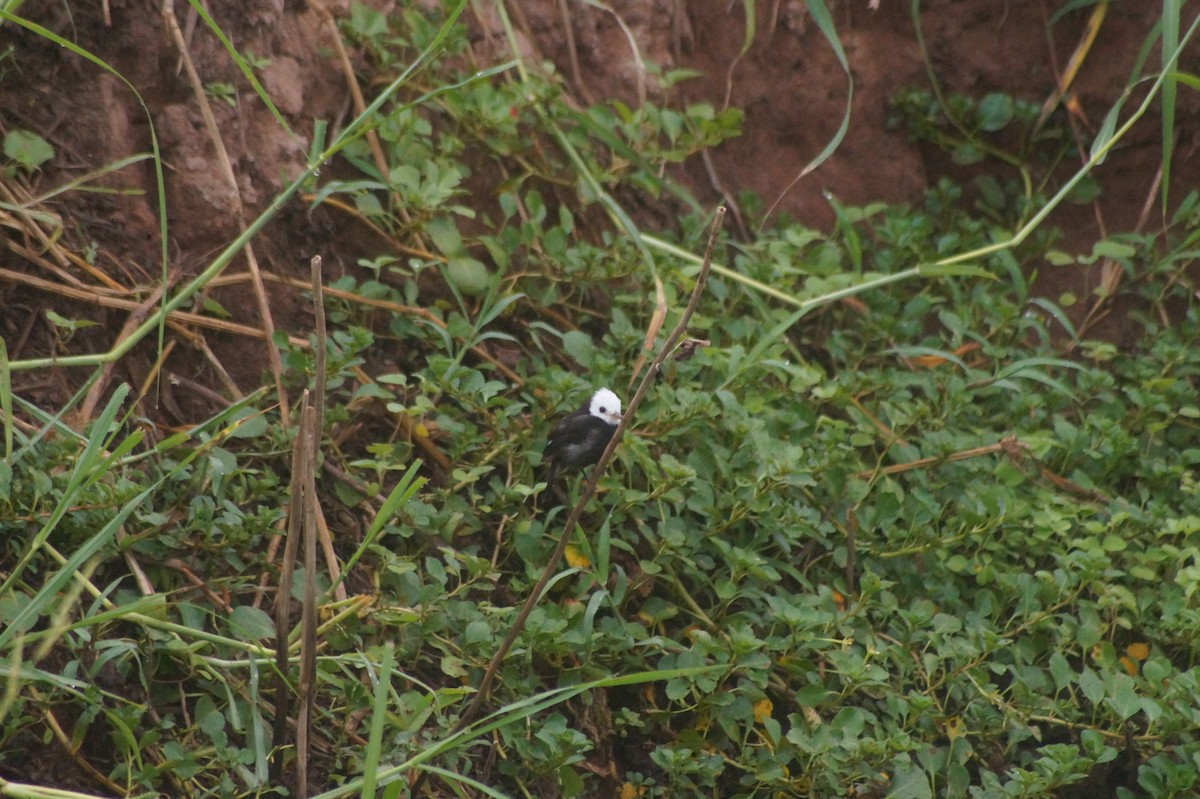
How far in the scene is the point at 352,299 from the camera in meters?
2.98

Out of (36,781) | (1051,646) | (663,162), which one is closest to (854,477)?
(1051,646)

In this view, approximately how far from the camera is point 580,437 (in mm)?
2779

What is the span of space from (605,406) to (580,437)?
0.36 ft

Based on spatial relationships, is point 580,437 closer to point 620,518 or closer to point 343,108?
point 620,518

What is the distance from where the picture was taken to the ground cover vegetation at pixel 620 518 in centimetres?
222

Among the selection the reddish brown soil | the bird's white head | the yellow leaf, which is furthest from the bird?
the reddish brown soil

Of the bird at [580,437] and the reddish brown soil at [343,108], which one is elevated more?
the reddish brown soil at [343,108]

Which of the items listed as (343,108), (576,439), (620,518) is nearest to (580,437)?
(576,439)

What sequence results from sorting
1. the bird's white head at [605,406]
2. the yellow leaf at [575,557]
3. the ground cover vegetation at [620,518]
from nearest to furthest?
the ground cover vegetation at [620,518] < the yellow leaf at [575,557] < the bird's white head at [605,406]

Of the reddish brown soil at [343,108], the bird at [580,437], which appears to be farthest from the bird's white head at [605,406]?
the reddish brown soil at [343,108]

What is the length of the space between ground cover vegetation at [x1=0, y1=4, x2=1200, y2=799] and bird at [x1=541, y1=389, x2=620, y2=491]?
0.10 m

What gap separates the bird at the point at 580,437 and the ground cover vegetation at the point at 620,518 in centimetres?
10

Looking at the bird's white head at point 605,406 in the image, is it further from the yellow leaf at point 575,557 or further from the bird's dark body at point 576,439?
the yellow leaf at point 575,557

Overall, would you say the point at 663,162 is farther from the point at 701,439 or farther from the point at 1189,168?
the point at 1189,168
